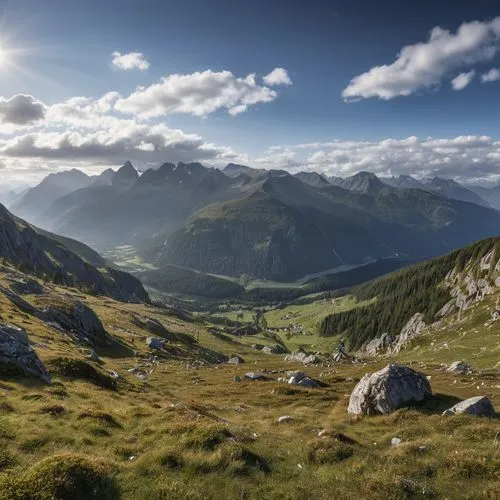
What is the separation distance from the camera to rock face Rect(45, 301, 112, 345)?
9519cm

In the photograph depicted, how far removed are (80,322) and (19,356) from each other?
68.2 m

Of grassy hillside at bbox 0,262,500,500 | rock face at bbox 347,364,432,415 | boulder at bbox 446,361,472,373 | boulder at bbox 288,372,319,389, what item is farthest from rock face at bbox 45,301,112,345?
boulder at bbox 446,361,472,373

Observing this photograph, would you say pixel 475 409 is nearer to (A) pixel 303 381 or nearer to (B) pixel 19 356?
(A) pixel 303 381

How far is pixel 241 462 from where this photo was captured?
1772 cm

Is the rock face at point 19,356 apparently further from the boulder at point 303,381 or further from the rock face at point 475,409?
the boulder at point 303,381

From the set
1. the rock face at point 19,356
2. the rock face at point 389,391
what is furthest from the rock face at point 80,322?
the rock face at point 389,391

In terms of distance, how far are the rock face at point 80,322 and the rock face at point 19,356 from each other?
5769 cm

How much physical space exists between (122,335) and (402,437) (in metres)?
111

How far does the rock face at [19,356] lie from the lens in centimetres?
3444

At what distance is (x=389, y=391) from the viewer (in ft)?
116

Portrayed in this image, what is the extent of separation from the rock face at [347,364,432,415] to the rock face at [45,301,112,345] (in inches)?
2824

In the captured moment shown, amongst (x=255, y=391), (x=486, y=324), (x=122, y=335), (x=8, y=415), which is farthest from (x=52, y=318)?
(x=486, y=324)

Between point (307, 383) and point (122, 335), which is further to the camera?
point (122, 335)

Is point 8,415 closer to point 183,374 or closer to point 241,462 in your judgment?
point 241,462
